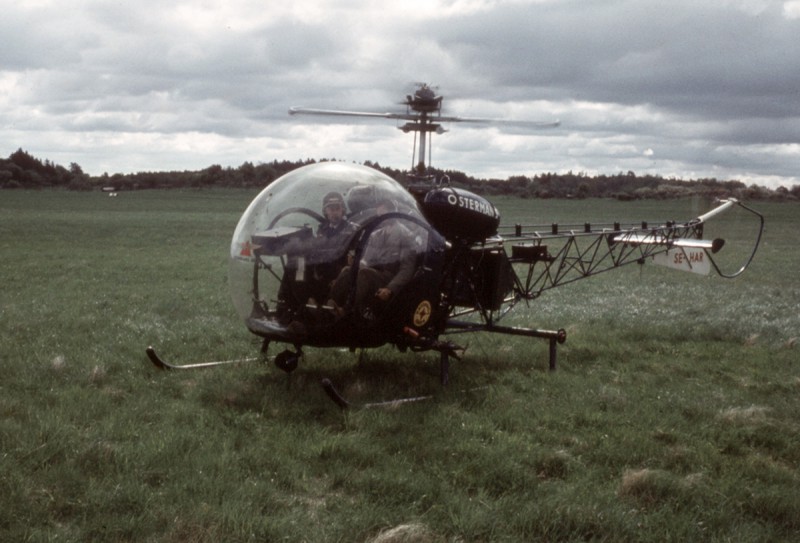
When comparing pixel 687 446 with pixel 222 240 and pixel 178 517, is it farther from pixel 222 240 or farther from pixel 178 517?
pixel 222 240

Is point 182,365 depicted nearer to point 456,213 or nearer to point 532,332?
point 456,213

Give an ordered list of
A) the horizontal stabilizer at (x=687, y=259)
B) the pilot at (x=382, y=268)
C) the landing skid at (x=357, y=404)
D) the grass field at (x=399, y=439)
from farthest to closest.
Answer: the horizontal stabilizer at (x=687, y=259)
the pilot at (x=382, y=268)
the landing skid at (x=357, y=404)
the grass field at (x=399, y=439)

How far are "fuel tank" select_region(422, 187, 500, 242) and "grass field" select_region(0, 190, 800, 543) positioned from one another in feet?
5.52

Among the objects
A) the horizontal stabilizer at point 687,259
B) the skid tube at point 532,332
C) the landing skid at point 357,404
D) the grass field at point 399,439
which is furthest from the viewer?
the horizontal stabilizer at point 687,259

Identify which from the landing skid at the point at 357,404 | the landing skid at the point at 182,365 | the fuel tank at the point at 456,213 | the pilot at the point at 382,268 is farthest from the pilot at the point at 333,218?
the landing skid at the point at 182,365

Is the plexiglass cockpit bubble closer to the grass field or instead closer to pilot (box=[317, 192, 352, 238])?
pilot (box=[317, 192, 352, 238])

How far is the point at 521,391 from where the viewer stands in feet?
28.1

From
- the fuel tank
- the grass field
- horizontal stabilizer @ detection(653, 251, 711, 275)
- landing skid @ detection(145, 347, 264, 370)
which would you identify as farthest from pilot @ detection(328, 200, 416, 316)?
horizontal stabilizer @ detection(653, 251, 711, 275)

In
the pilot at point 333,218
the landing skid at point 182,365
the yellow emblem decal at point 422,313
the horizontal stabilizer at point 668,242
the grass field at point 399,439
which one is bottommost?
the grass field at point 399,439

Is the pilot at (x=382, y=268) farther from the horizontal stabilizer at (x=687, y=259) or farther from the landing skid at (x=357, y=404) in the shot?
the horizontal stabilizer at (x=687, y=259)

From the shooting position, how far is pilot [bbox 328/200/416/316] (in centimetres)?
772

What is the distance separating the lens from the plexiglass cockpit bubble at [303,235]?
25.6ft

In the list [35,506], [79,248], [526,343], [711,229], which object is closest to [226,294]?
[526,343]

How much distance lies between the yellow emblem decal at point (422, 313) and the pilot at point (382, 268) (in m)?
0.37
